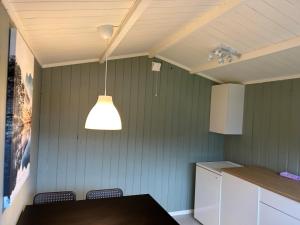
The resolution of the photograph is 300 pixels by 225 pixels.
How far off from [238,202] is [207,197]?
0.63 m

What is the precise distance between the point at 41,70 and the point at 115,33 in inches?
53.1

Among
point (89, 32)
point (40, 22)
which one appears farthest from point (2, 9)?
point (89, 32)

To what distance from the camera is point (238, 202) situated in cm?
280

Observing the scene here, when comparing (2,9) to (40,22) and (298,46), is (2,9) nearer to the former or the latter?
(40,22)

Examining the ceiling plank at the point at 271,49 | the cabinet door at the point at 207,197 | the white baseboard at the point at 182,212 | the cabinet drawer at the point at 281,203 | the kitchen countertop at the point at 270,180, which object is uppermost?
the ceiling plank at the point at 271,49

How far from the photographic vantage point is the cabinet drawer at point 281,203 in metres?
2.10

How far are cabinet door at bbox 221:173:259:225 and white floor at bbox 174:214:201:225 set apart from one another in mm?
605

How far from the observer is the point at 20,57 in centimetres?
156

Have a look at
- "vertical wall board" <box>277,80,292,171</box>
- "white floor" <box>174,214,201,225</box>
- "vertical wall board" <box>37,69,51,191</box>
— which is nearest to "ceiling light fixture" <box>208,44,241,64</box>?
"vertical wall board" <box>277,80,292,171</box>

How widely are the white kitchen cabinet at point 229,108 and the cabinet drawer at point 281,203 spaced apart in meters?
1.21

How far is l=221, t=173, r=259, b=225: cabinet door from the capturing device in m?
2.58

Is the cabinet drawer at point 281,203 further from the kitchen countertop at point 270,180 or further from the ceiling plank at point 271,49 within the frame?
the ceiling plank at point 271,49

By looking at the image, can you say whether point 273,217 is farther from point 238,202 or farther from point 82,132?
point 82,132

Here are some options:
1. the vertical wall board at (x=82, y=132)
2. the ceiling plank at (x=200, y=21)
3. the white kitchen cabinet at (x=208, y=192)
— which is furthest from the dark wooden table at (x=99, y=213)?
the ceiling plank at (x=200, y=21)
